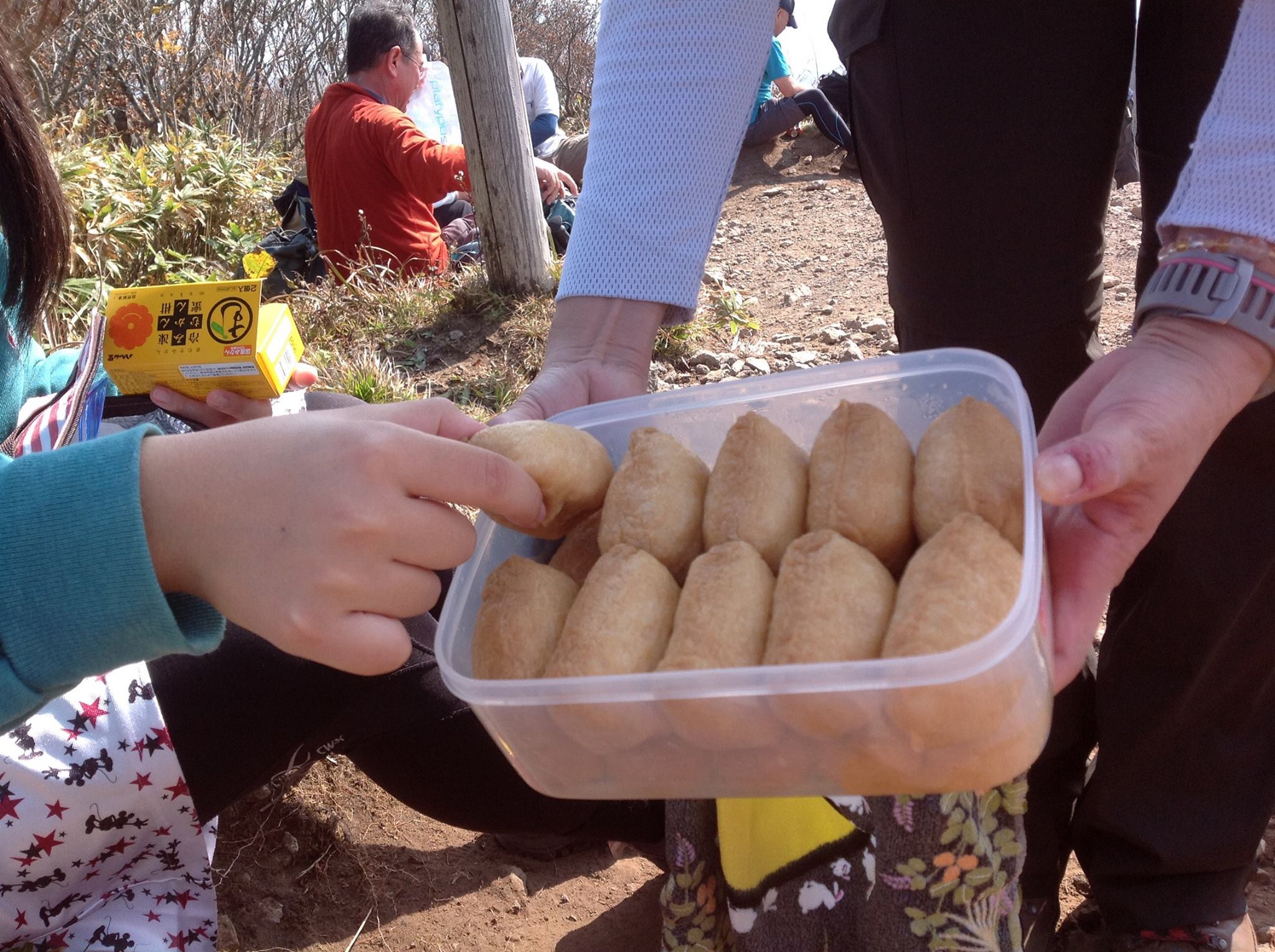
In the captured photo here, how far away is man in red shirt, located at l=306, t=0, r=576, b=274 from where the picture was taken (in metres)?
4.35

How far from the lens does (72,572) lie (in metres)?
0.85

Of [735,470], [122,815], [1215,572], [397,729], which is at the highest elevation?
[735,470]

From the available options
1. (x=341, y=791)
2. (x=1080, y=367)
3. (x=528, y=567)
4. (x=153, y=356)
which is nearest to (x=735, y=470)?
(x=528, y=567)

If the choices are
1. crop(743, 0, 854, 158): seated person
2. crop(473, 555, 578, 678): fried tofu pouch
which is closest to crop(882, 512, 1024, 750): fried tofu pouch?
crop(473, 555, 578, 678): fried tofu pouch

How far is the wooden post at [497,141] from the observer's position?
3.62m

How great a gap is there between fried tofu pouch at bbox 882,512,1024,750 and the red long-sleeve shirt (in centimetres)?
386

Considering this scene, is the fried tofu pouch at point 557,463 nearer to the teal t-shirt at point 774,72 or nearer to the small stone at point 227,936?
the small stone at point 227,936

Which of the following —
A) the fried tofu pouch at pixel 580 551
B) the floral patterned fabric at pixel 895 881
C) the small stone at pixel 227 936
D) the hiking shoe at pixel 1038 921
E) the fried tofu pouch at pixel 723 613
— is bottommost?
the small stone at pixel 227 936

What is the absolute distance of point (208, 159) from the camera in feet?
17.5

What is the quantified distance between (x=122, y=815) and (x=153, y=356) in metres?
0.70

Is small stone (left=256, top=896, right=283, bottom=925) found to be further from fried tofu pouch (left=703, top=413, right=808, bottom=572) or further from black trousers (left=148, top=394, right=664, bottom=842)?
fried tofu pouch (left=703, top=413, right=808, bottom=572)

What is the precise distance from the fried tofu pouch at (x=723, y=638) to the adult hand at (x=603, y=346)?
43 centimetres

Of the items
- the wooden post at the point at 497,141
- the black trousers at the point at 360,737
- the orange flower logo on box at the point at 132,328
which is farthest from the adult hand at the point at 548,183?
the orange flower logo on box at the point at 132,328

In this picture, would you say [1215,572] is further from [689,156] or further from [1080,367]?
[689,156]
